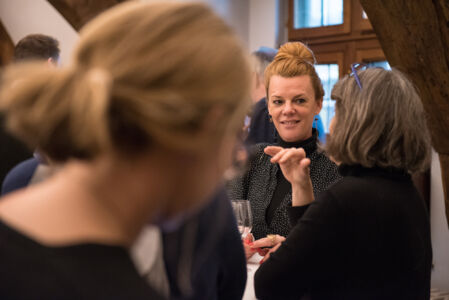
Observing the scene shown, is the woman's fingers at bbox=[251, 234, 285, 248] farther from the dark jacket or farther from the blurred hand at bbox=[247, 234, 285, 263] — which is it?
the dark jacket

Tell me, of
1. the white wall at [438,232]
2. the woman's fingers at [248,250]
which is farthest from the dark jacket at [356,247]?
the white wall at [438,232]

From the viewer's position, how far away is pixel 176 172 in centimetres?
62

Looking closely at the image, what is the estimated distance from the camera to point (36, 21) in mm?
5547

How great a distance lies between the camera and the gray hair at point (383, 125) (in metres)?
1.29

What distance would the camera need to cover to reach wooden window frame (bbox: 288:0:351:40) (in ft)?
15.8

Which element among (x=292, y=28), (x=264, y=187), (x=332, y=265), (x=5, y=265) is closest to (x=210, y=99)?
(x=5, y=265)

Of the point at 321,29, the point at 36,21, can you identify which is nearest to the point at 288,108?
the point at 321,29

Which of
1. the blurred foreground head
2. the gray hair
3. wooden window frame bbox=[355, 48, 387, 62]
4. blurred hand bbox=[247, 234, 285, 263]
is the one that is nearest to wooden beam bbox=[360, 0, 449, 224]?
the gray hair

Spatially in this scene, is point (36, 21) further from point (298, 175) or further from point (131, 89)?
point (131, 89)

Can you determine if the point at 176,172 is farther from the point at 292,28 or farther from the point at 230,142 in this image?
the point at 292,28

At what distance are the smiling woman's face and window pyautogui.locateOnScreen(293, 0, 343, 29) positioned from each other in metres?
3.14

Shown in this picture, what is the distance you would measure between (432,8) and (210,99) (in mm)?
1978

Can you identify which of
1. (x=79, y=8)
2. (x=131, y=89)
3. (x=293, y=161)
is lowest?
(x=293, y=161)

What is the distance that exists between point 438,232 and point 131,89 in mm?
4433
